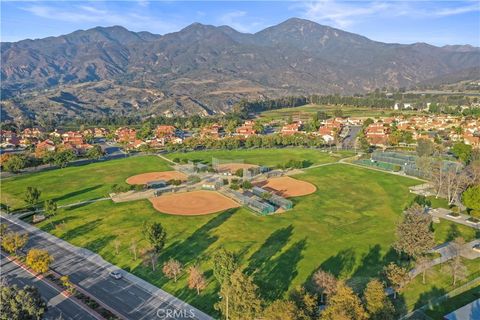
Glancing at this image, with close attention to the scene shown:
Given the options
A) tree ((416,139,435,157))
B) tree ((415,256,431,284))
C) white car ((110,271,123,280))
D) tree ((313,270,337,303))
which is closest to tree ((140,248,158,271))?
white car ((110,271,123,280))

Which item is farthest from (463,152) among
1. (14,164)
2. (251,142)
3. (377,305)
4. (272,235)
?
(14,164)

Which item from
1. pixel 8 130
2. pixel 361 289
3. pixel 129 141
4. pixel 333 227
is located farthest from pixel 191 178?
pixel 8 130

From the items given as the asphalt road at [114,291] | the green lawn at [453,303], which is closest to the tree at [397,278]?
the green lawn at [453,303]

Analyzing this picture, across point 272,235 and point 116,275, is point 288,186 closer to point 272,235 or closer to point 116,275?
point 272,235

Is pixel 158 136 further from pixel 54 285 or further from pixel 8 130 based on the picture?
pixel 54 285

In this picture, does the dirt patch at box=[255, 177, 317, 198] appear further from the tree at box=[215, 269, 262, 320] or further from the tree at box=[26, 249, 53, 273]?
the tree at box=[26, 249, 53, 273]

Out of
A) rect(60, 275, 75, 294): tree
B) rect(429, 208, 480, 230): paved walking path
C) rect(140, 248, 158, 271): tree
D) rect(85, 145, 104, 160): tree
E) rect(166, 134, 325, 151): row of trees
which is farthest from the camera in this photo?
rect(166, 134, 325, 151): row of trees
